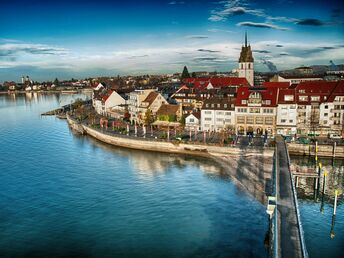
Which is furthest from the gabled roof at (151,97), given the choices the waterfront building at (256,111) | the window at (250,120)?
the window at (250,120)

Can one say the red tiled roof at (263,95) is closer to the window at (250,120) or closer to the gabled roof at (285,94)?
the gabled roof at (285,94)

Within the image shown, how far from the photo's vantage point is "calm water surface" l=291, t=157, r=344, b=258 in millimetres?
22234

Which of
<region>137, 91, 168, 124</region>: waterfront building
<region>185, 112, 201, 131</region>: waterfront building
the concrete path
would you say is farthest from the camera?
<region>137, 91, 168, 124</region>: waterfront building

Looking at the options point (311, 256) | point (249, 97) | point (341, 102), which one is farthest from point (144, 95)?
point (311, 256)

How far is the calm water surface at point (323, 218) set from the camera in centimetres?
2223

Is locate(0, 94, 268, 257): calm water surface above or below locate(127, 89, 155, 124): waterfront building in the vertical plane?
below

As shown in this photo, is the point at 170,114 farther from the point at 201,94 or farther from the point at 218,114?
the point at 218,114

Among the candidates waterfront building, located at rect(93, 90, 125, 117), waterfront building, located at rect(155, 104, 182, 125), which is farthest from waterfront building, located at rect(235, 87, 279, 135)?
waterfront building, located at rect(93, 90, 125, 117)

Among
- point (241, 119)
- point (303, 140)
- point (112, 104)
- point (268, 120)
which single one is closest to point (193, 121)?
point (241, 119)

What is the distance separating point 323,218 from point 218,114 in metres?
27.9

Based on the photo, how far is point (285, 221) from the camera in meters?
19.4

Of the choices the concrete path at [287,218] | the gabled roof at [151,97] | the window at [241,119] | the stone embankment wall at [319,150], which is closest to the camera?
the concrete path at [287,218]

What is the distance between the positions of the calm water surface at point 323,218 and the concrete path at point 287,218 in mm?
3283

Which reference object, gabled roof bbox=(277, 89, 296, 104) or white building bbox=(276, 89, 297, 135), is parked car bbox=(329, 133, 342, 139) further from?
gabled roof bbox=(277, 89, 296, 104)
